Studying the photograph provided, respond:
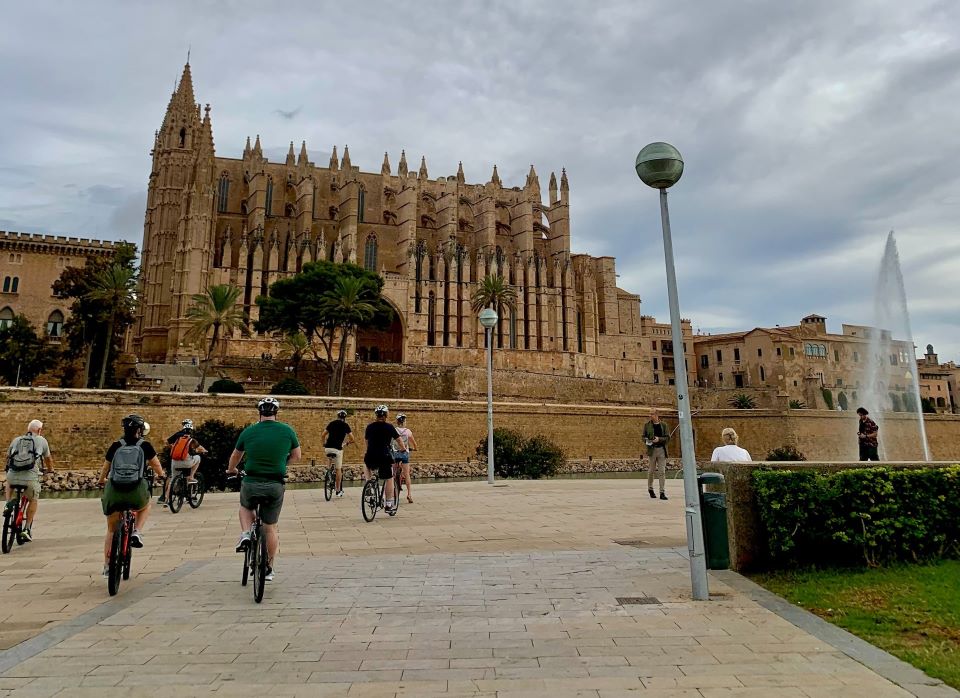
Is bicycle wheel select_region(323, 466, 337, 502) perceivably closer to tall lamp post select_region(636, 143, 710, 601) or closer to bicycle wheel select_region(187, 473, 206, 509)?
bicycle wheel select_region(187, 473, 206, 509)

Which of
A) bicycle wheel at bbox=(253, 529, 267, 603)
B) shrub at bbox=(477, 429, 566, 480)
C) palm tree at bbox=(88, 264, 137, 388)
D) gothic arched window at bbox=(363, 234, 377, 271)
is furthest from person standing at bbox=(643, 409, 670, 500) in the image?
gothic arched window at bbox=(363, 234, 377, 271)

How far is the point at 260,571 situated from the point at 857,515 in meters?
5.26

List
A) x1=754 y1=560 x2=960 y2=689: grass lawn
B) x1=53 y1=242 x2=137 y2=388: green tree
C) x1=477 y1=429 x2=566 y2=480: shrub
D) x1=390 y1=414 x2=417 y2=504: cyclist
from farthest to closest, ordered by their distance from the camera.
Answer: x1=53 y1=242 x2=137 y2=388: green tree
x1=477 y1=429 x2=566 y2=480: shrub
x1=390 y1=414 x2=417 y2=504: cyclist
x1=754 y1=560 x2=960 y2=689: grass lawn

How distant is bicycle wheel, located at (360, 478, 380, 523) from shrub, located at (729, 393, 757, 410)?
45.8m

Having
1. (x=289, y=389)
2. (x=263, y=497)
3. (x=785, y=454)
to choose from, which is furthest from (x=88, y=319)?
(x=785, y=454)

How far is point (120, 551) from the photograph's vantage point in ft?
18.6

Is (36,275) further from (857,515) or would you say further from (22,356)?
(857,515)

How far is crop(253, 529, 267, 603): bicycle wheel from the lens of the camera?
5184 mm

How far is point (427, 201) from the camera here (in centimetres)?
6262

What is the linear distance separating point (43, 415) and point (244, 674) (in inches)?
873

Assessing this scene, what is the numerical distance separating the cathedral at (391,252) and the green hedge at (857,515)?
43.0 meters

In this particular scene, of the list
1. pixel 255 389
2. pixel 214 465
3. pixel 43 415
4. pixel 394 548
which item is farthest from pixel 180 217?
pixel 394 548

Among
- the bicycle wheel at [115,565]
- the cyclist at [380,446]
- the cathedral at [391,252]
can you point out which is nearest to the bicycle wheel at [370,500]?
the cyclist at [380,446]

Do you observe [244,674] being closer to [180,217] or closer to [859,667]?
[859,667]
